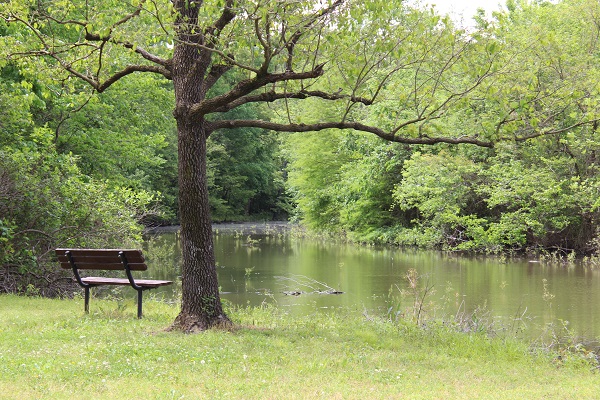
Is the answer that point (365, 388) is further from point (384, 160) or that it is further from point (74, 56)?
point (384, 160)

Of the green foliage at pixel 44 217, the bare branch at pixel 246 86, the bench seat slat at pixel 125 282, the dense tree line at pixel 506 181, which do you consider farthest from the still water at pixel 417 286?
the bare branch at pixel 246 86

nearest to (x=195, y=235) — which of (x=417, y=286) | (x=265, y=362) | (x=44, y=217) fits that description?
(x=265, y=362)

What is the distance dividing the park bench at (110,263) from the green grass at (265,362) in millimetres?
459

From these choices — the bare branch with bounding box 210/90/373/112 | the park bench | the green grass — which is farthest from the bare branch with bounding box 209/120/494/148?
the green grass

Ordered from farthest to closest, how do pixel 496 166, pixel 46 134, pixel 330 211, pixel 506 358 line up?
pixel 330 211
pixel 496 166
pixel 46 134
pixel 506 358

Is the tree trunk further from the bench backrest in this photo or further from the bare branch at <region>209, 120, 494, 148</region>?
the bench backrest

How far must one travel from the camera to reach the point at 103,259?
1055 cm

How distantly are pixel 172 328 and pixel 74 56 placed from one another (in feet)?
16.3

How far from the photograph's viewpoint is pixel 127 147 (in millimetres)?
22219

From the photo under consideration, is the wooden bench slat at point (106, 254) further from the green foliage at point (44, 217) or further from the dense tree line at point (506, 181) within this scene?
the dense tree line at point (506, 181)

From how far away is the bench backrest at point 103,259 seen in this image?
1012 centimetres

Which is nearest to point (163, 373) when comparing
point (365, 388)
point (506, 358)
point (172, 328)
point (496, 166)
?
point (365, 388)

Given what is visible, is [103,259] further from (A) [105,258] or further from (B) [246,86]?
(B) [246,86]

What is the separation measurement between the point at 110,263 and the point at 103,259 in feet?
0.40
